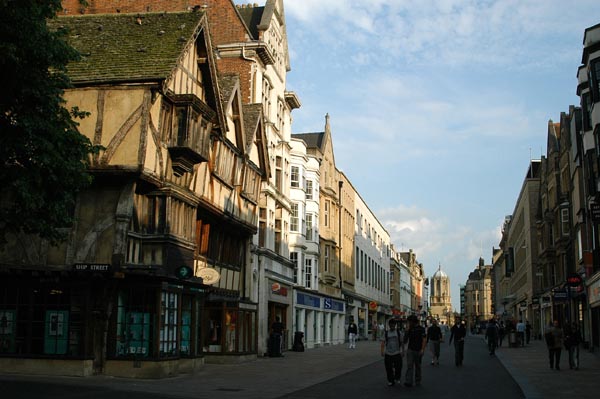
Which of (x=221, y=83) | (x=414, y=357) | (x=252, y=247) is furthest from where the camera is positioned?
(x=252, y=247)

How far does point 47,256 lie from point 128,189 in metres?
2.92

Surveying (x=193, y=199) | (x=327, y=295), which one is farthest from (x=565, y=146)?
(x=193, y=199)

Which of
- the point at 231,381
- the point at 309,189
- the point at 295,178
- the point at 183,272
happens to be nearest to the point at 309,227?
the point at 309,189

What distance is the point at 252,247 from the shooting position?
3172 cm

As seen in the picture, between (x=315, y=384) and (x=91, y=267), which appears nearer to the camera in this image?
(x=315, y=384)

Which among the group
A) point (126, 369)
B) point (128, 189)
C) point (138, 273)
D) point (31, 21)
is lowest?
point (126, 369)

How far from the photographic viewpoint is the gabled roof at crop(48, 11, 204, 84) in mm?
20703

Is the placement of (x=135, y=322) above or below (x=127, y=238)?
below

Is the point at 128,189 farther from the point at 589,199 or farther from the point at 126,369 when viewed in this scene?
the point at 589,199

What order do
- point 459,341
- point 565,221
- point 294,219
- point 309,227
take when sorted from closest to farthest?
point 459,341
point 294,219
point 309,227
point 565,221

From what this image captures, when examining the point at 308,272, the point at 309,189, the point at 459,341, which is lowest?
the point at 459,341

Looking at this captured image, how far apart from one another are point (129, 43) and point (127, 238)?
6.58 m

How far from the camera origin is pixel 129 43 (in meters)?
22.4

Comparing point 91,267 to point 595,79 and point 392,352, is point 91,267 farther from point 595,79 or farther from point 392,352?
point 595,79
